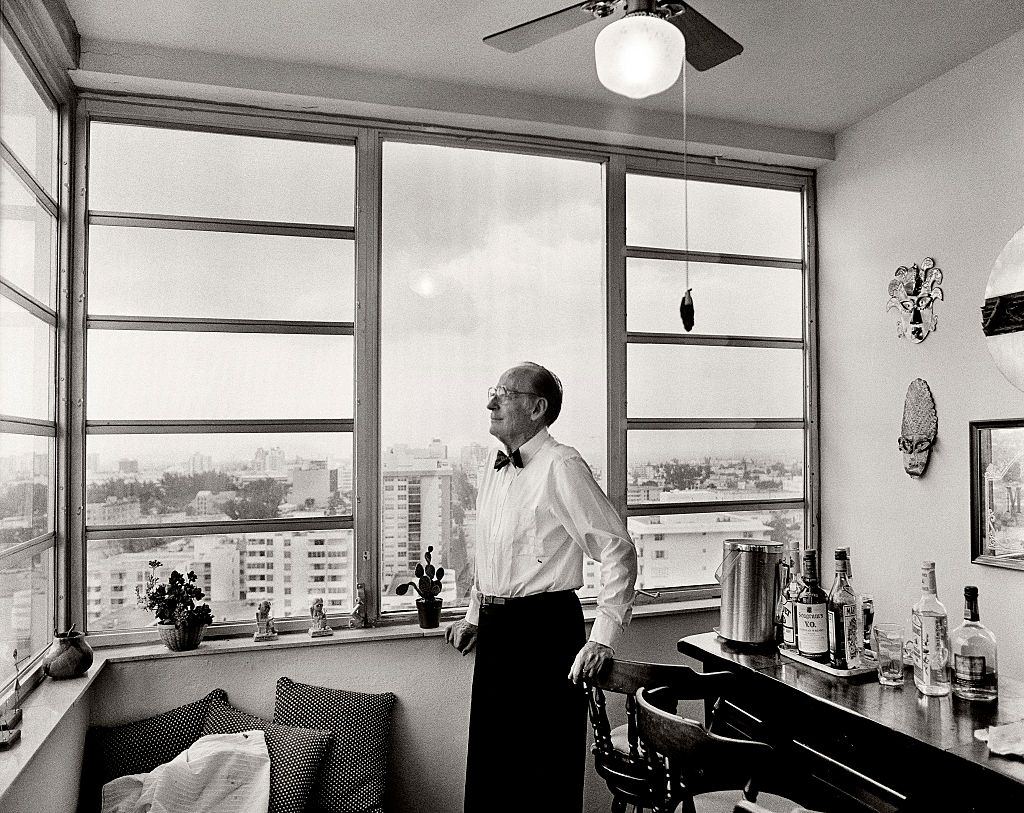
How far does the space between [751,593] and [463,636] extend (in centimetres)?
102

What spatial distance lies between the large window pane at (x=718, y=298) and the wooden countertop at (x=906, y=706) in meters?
1.74

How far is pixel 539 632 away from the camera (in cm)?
276

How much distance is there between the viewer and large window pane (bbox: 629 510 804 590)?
3.80 metres

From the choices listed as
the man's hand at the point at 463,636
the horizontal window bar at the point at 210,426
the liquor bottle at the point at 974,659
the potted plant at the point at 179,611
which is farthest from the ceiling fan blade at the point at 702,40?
the potted plant at the point at 179,611

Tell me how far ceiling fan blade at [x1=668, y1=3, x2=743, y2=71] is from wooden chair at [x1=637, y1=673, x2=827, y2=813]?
1.65 metres

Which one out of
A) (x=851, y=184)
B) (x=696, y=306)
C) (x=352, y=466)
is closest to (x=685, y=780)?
(x=352, y=466)

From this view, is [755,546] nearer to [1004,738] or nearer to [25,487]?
[1004,738]

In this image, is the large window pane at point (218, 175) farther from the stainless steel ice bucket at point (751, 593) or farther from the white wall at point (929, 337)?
the white wall at point (929, 337)

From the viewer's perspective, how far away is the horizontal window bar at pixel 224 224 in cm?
317

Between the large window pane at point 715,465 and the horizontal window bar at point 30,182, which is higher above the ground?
the horizontal window bar at point 30,182

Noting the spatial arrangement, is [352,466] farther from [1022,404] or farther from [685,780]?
[1022,404]

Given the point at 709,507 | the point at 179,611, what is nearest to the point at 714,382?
the point at 709,507

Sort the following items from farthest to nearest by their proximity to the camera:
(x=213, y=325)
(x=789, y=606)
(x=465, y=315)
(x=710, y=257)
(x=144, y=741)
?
(x=710, y=257) < (x=465, y=315) < (x=213, y=325) < (x=144, y=741) < (x=789, y=606)

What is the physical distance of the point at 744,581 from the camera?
2695 mm
